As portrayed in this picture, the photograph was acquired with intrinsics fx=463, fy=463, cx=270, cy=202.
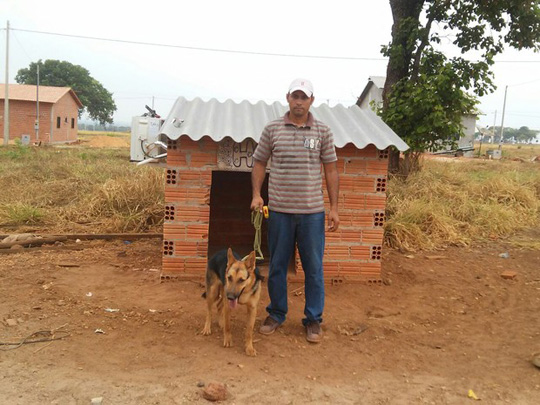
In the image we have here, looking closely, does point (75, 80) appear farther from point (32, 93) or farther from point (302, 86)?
point (302, 86)

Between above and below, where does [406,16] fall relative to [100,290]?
above

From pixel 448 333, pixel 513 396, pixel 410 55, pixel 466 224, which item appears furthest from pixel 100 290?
pixel 410 55

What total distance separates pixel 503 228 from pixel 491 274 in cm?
280

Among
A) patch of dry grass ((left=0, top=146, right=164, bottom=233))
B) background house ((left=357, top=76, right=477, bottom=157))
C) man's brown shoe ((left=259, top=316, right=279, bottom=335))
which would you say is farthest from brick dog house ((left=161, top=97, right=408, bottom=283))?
background house ((left=357, top=76, right=477, bottom=157))

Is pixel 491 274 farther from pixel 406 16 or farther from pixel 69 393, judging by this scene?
pixel 406 16

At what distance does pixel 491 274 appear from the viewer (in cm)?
625

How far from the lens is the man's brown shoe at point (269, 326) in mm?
4059

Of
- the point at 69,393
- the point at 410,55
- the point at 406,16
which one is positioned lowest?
the point at 69,393

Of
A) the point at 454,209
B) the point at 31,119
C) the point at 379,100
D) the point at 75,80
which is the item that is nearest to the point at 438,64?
the point at 454,209

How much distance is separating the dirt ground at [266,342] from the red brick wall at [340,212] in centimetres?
24

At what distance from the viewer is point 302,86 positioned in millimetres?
3738

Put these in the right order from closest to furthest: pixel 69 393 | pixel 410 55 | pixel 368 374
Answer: pixel 69 393
pixel 368 374
pixel 410 55

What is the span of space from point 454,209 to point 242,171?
5.50 metres

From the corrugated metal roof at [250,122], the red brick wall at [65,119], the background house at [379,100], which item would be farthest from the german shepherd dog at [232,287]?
the red brick wall at [65,119]
